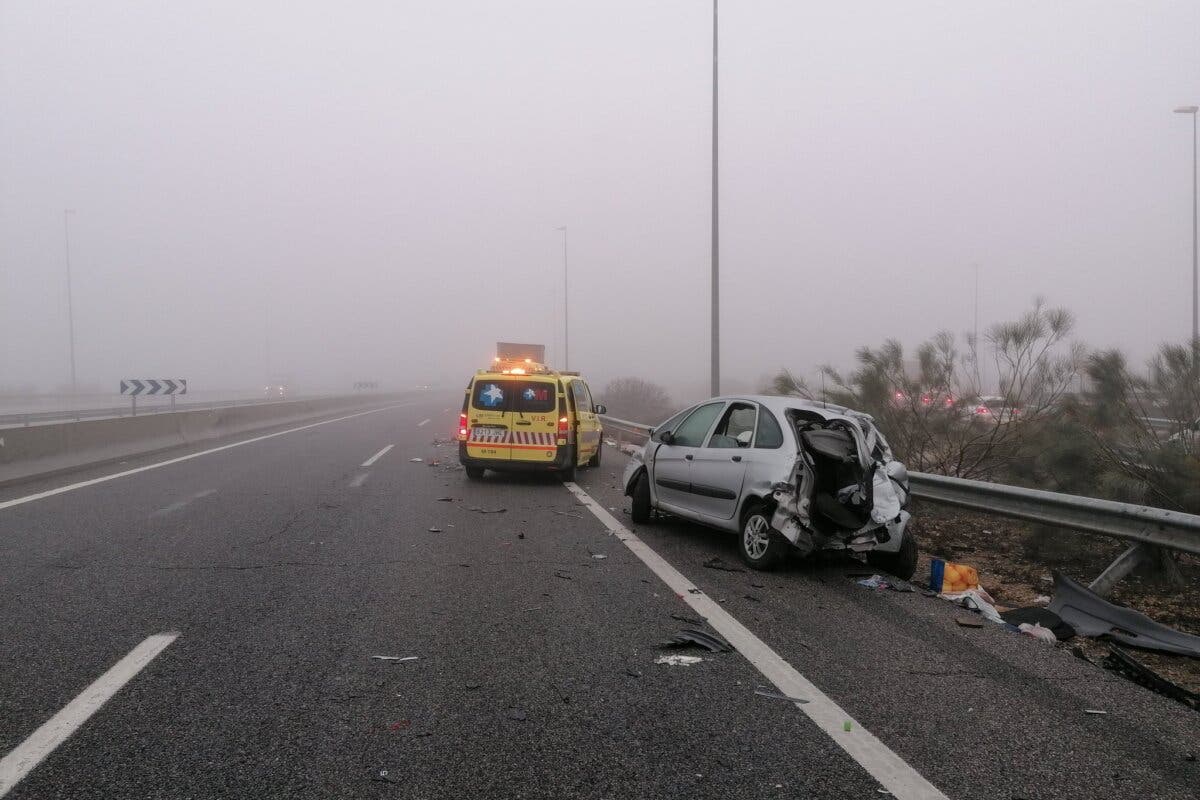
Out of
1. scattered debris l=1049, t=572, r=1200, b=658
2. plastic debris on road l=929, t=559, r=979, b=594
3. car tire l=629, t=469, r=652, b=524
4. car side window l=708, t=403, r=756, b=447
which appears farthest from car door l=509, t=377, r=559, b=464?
scattered debris l=1049, t=572, r=1200, b=658

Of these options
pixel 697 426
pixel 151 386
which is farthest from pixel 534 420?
pixel 151 386

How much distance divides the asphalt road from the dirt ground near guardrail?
0.68 meters

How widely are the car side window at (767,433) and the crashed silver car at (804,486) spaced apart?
1cm

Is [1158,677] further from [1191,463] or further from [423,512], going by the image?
[423,512]

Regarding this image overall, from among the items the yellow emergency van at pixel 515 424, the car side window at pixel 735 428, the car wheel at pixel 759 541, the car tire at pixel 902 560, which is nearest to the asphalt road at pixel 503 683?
the car wheel at pixel 759 541

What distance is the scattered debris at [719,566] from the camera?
23.3ft

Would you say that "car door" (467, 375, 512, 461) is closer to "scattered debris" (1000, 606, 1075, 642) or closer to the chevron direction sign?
"scattered debris" (1000, 606, 1075, 642)

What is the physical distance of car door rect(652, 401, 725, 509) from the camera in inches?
329

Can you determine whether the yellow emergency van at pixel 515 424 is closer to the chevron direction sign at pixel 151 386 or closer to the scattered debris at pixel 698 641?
the scattered debris at pixel 698 641

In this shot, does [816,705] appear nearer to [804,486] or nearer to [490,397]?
[804,486]

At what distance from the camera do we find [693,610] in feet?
18.6

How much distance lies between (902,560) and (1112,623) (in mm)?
1659

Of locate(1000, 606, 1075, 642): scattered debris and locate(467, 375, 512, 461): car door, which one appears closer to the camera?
locate(1000, 606, 1075, 642): scattered debris

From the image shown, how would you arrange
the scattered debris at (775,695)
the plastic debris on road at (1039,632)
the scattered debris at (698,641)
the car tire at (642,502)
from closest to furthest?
the scattered debris at (775,695) → the scattered debris at (698,641) → the plastic debris on road at (1039,632) → the car tire at (642,502)
